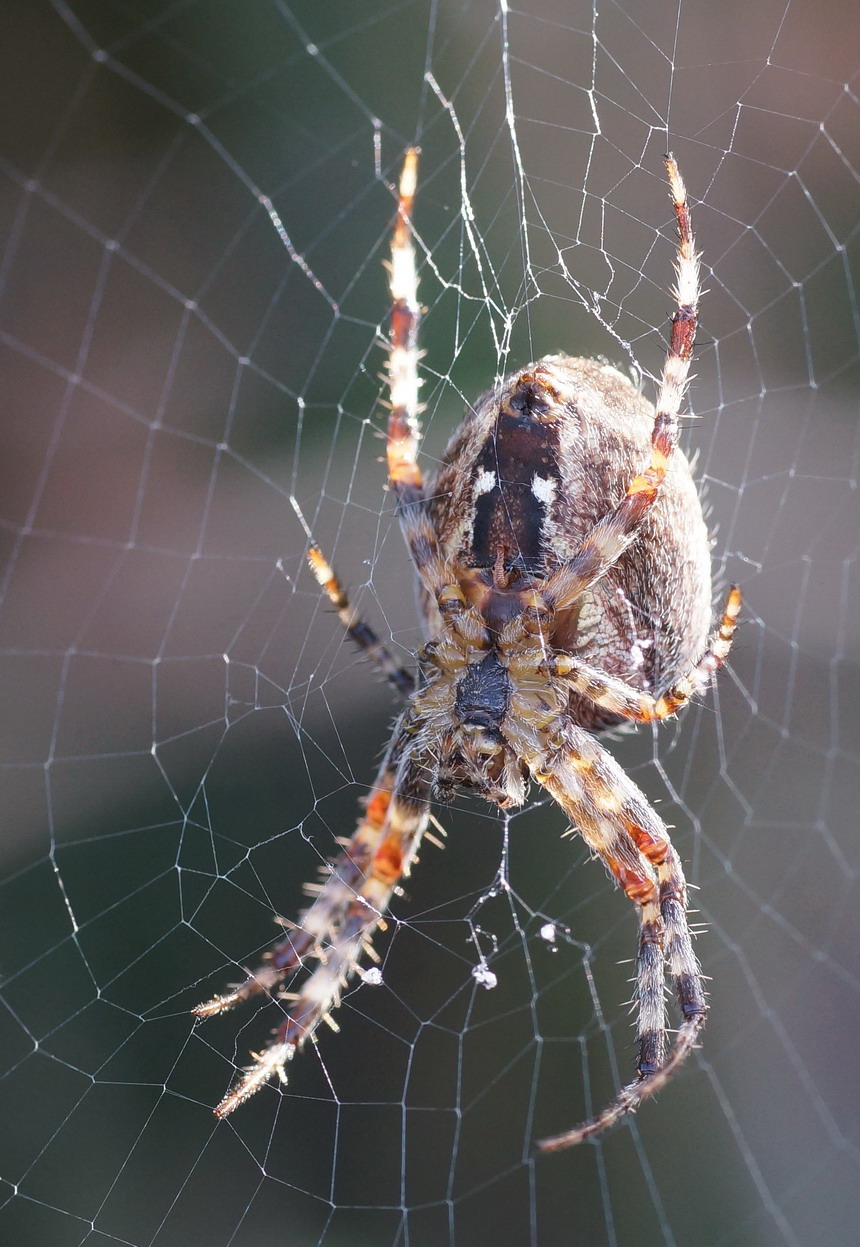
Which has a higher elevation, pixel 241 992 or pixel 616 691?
pixel 616 691

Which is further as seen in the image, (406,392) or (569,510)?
(406,392)

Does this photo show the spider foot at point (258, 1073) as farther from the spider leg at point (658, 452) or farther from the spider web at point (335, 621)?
the spider leg at point (658, 452)

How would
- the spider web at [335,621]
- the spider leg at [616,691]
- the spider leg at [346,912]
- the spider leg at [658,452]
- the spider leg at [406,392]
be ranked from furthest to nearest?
the spider web at [335,621] → the spider leg at [346,912] → the spider leg at [406,392] → the spider leg at [616,691] → the spider leg at [658,452]

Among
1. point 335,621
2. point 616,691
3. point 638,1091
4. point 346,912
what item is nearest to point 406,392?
point 616,691

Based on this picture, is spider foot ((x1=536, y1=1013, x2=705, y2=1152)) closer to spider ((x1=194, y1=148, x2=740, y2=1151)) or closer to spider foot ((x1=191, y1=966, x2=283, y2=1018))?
spider ((x1=194, y1=148, x2=740, y2=1151))

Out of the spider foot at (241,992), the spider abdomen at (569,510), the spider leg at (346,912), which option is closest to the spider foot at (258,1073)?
the spider leg at (346,912)

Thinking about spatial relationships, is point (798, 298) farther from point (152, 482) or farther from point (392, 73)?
point (152, 482)

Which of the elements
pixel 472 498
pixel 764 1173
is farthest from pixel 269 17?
pixel 764 1173

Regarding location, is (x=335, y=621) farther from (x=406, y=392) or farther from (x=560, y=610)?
(x=560, y=610)
